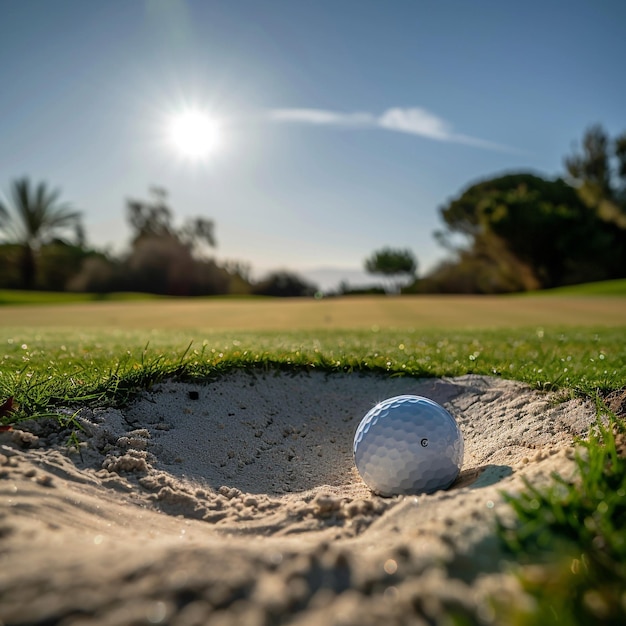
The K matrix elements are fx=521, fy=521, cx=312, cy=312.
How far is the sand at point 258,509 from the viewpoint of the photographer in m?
1.53

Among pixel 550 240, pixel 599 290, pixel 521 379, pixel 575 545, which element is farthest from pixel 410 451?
pixel 550 240

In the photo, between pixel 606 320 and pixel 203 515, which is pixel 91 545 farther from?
pixel 606 320

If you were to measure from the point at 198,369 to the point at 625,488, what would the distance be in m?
3.52

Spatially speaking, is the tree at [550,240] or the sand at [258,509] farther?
the tree at [550,240]

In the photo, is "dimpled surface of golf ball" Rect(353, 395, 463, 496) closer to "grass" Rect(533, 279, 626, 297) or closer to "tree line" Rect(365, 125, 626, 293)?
"grass" Rect(533, 279, 626, 297)

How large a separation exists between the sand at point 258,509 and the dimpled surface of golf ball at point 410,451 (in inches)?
6.6

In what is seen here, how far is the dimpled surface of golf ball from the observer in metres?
3.29

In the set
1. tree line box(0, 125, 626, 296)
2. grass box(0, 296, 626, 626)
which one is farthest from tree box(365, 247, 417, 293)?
grass box(0, 296, 626, 626)

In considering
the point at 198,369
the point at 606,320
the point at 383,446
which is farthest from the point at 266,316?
the point at 383,446

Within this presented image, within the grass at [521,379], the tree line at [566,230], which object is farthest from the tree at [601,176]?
the grass at [521,379]

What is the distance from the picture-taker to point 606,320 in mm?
14461

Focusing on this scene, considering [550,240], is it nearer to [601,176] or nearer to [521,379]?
[601,176]

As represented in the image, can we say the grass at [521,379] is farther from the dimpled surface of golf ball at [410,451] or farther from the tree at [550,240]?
the tree at [550,240]

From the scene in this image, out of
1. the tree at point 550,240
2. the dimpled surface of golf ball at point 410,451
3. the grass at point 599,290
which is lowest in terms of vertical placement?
the dimpled surface of golf ball at point 410,451
